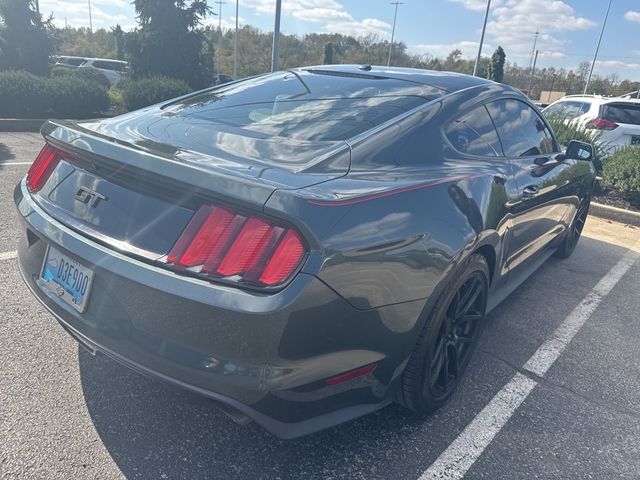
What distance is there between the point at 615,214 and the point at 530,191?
507cm

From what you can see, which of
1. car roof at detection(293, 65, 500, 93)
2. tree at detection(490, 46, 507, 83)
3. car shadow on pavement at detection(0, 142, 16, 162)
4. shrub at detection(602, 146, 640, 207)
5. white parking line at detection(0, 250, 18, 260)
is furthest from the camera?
tree at detection(490, 46, 507, 83)

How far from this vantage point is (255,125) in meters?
2.37

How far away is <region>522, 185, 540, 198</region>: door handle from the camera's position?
9.73 ft

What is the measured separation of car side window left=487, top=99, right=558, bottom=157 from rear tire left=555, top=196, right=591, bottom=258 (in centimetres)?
118

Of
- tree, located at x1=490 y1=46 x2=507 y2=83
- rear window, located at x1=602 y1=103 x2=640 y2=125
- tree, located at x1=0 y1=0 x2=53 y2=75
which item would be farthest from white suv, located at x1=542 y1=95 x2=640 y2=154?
tree, located at x1=490 y1=46 x2=507 y2=83

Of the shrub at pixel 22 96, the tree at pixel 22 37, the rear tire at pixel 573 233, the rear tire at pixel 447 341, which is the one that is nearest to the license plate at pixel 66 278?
the rear tire at pixel 447 341

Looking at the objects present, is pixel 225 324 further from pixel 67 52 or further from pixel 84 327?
pixel 67 52

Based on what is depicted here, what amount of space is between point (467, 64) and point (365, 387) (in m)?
59.9

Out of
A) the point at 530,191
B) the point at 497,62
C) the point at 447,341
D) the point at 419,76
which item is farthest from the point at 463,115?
the point at 497,62

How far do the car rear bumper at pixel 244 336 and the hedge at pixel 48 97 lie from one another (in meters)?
10.1

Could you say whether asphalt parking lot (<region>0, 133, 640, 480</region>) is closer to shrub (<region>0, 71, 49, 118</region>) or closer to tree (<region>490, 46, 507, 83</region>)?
shrub (<region>0, 71, 49, 118</region>)

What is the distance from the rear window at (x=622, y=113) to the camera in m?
9.95

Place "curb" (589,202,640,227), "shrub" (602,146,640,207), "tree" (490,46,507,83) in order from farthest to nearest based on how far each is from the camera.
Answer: "tree" (490,46,507,83) < "shrub" (602,146,640,207) < "curb" (589,202,640,227)

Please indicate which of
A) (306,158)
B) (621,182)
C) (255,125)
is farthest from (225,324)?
(621,182)
